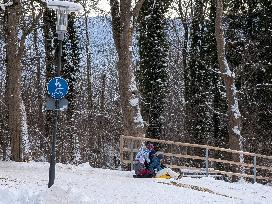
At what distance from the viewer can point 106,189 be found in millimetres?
12375

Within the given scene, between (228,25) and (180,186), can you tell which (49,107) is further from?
(228,25)

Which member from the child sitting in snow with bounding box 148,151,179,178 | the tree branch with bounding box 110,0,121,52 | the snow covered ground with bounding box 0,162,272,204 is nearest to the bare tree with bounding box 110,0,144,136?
the tree branch with bounding box 110,0,121,52

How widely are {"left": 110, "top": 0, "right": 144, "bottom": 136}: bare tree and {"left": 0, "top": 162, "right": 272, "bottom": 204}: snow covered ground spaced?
2.38 meters

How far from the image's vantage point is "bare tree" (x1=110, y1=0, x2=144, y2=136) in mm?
18953

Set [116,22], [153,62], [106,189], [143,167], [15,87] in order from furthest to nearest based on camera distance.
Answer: [153,62] < [116,22] < [15,87] < [143,167] < [106,189]

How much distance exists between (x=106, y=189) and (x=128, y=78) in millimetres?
7209

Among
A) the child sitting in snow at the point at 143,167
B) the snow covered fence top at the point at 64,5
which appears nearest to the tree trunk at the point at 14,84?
the child sitting in snow at the point at 143,167

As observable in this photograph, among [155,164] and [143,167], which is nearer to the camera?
[143,167]

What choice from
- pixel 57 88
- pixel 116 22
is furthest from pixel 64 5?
pixel 116 22

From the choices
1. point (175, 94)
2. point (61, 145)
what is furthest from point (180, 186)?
point (175, 94)

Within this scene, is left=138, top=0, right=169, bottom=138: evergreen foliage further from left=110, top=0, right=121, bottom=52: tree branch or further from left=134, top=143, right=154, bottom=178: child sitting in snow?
left=134, top=143, right=154, bottom=178: child sitting in snow

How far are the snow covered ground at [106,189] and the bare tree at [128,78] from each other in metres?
2.38

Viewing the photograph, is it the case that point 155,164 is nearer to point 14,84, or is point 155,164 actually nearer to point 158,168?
point 158,168

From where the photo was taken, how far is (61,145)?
111 ft
